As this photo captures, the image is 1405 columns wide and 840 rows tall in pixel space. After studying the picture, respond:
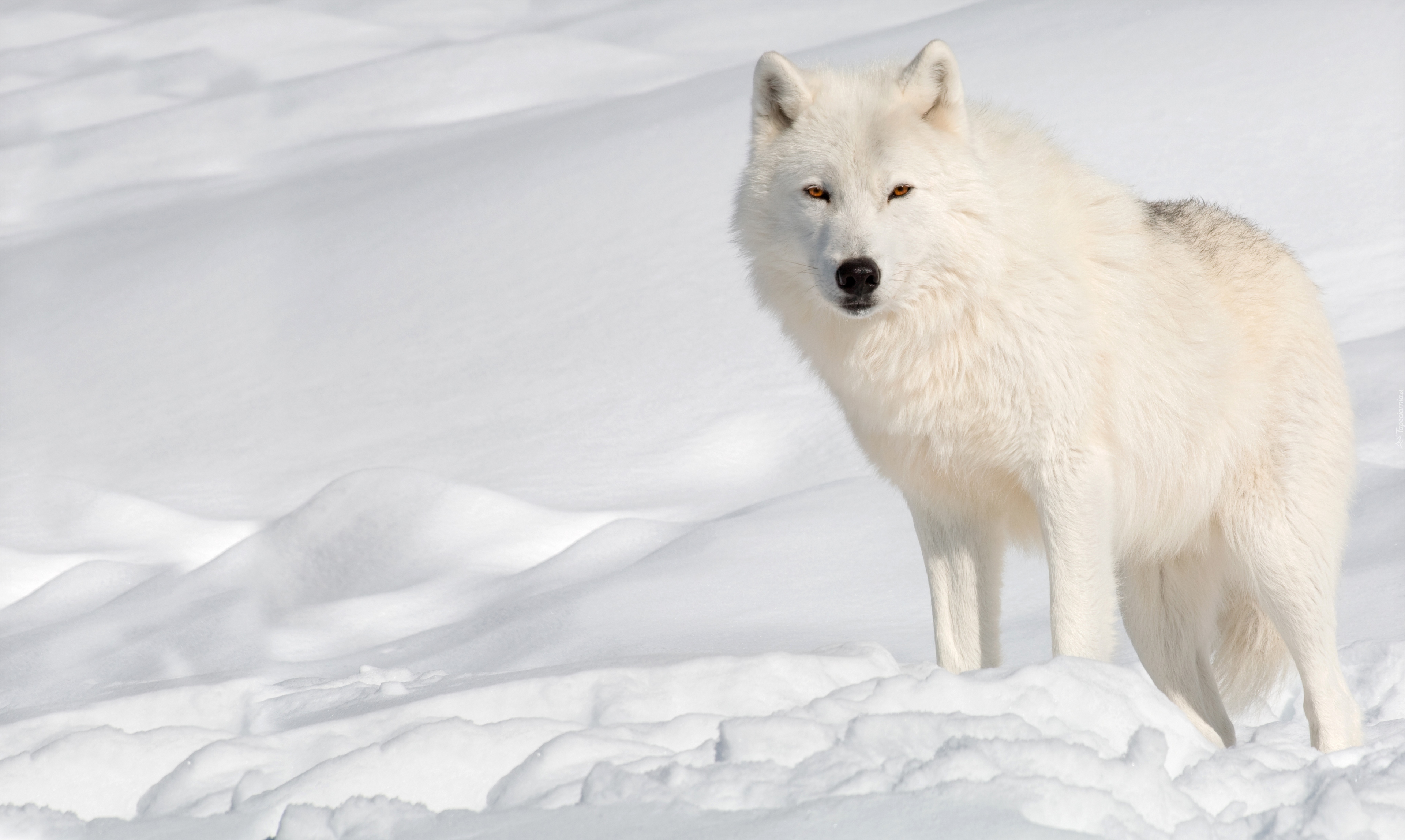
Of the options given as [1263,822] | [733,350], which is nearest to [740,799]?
[1263,822]

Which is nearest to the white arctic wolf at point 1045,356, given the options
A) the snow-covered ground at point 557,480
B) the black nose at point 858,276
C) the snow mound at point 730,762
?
the black nose at point 858,276

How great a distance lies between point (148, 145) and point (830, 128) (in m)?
13.1

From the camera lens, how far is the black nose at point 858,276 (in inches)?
124

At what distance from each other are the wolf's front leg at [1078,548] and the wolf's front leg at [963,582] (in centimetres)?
32

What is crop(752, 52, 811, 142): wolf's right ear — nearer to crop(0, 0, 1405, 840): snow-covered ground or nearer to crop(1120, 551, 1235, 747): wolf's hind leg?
crop(0, 0, 1405, 840): snow-covered ground

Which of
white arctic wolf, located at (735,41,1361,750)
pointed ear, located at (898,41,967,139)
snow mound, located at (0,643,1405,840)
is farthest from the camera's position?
pointed ear, located at (898,41,967,139)

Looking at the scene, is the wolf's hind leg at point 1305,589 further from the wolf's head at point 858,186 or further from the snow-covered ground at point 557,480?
the wolf's head at point 858,186

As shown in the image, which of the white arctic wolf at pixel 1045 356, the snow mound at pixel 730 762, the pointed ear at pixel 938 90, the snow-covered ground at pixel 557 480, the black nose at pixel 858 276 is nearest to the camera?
the snow mound at pixel 730 762

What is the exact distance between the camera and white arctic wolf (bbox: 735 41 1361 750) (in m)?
3.27

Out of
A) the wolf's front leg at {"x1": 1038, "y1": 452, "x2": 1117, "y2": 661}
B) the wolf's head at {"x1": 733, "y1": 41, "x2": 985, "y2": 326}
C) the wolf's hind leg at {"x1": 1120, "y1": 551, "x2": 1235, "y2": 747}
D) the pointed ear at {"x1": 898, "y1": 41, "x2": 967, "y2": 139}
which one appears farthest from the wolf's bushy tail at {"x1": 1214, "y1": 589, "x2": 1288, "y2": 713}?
the pointed ear at {"x1": 898, "y1": 41, "x2": 967, "y2": 139}

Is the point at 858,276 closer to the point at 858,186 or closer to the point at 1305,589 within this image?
the point at 858,186

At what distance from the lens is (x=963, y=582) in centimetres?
365

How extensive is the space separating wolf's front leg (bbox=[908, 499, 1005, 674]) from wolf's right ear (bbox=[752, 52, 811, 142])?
45.6 inches

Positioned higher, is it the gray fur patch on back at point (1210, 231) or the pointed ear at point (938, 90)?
the pointed ear at point (938, 90)
